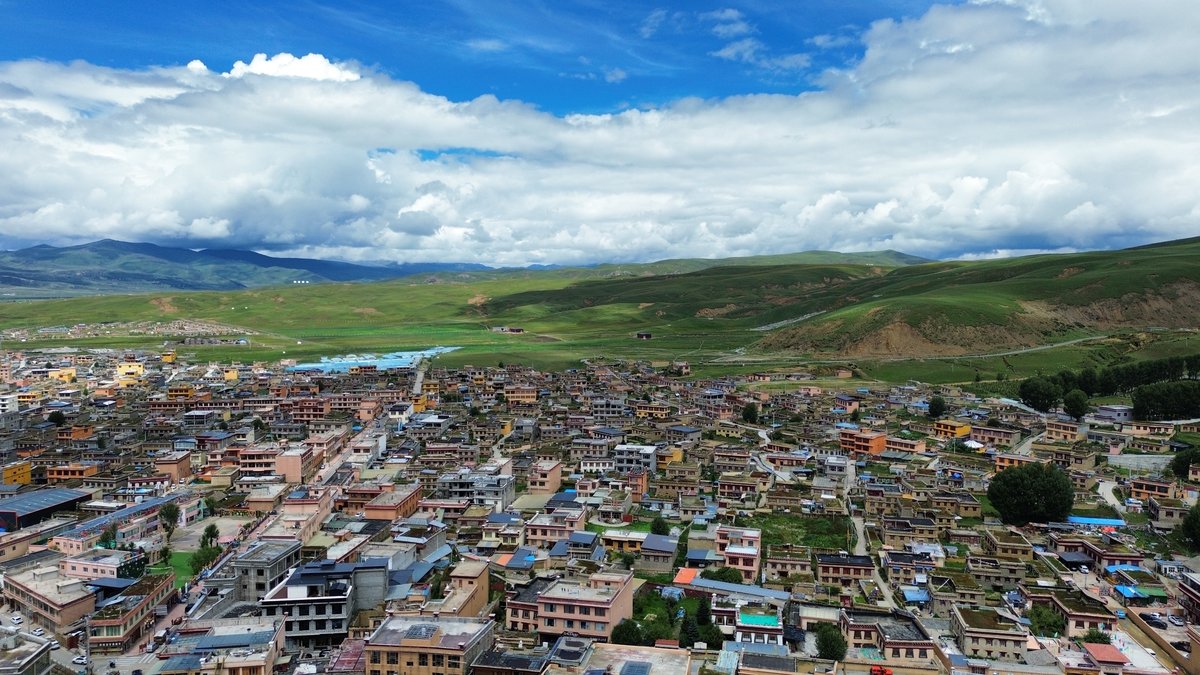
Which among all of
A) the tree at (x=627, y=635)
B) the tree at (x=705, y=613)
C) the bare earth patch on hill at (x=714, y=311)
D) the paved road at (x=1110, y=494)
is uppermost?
the bare earth patch on hill at (x=714, y=311)

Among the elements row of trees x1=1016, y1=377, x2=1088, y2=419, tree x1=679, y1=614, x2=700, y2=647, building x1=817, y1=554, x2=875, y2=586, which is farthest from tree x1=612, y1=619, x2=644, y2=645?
row of trees x1=1016, y1=377, x2=1088, y2=419

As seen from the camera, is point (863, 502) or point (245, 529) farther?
point (863, 502)

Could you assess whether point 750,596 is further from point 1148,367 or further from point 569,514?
point 1148,367

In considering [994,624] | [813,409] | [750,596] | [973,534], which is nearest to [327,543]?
[750,596]

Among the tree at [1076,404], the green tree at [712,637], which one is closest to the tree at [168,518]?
the green tree at [712,637]

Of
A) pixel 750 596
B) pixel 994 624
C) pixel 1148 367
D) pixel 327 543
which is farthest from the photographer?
pixel 1148 367

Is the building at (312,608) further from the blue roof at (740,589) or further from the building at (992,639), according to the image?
the building at (992,639)

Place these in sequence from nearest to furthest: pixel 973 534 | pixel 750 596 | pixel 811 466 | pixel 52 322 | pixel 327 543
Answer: pixel 750 596 < pixel 327 543 < pixel 973 534 < pixel 811 466 < pixel 52 322

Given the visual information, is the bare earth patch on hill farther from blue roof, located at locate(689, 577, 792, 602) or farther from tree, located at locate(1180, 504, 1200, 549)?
blue roof, located at locate(689, 577, 792, 602)
